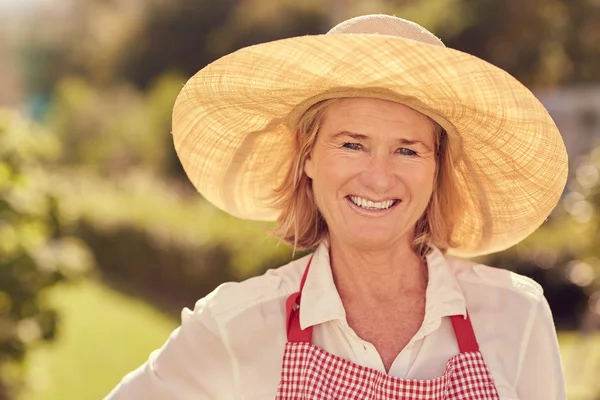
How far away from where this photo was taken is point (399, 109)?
238 cm

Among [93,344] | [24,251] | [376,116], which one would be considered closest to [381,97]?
[376,116]

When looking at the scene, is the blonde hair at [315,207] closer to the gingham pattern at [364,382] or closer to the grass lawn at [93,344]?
the gingham pattern at [364,382]

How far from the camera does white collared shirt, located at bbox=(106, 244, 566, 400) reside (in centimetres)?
245

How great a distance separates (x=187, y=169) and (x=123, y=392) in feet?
2.63

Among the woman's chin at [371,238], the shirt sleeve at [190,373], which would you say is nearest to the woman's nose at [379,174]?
the woman's chin at [371,238]

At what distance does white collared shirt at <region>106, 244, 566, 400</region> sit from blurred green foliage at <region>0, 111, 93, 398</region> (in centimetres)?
298

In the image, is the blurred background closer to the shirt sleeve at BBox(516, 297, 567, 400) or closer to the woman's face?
the woman's face

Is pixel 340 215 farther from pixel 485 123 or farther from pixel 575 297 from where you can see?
pixel 575 297

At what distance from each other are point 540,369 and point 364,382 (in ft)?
1.61

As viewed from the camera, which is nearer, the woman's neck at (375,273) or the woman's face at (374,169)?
the woman's face at (374,169)

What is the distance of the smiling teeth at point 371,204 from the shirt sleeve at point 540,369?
529 millimetres

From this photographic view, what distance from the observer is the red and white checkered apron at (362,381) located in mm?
2363

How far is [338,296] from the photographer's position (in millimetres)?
2529

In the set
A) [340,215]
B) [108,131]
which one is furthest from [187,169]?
[108,131]
